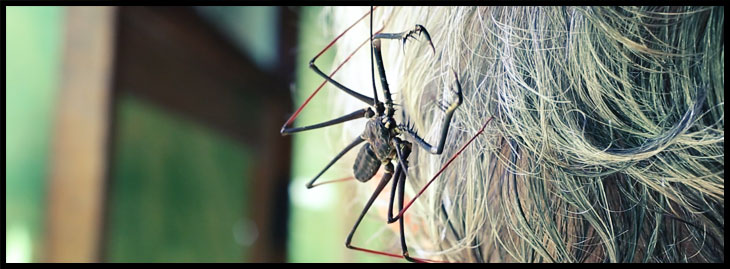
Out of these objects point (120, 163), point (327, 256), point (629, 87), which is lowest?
point (327, 256)

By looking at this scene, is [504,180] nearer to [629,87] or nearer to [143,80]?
[629,87]

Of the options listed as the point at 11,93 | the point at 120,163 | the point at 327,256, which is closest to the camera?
the point at 11,93

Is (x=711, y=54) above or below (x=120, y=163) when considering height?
above

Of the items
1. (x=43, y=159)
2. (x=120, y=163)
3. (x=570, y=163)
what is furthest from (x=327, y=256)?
Answer: (x=570, y=163)

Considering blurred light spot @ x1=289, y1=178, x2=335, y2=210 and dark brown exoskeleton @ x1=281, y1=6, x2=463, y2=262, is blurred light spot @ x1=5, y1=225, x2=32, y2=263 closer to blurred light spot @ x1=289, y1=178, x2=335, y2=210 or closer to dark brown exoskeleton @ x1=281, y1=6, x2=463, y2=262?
dark brown exoskeleton @ x1=281, y1=6, x2=463, y2=262

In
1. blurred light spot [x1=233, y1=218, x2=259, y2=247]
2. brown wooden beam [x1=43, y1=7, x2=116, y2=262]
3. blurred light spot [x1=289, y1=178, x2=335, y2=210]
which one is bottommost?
blurred light spot [x1=233, y1=218, x2=259, y2=247]

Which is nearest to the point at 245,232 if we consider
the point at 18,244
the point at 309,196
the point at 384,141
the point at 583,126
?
the point at 309,196

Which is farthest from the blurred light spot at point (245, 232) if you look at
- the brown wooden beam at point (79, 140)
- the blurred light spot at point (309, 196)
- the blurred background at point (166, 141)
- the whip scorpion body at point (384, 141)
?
the whip scorpion body at point (384, 141)

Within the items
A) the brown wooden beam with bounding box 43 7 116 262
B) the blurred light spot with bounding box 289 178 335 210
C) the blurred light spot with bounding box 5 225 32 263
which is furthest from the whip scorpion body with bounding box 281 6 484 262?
the blurred light spot with bounding box 289 178 335 210
